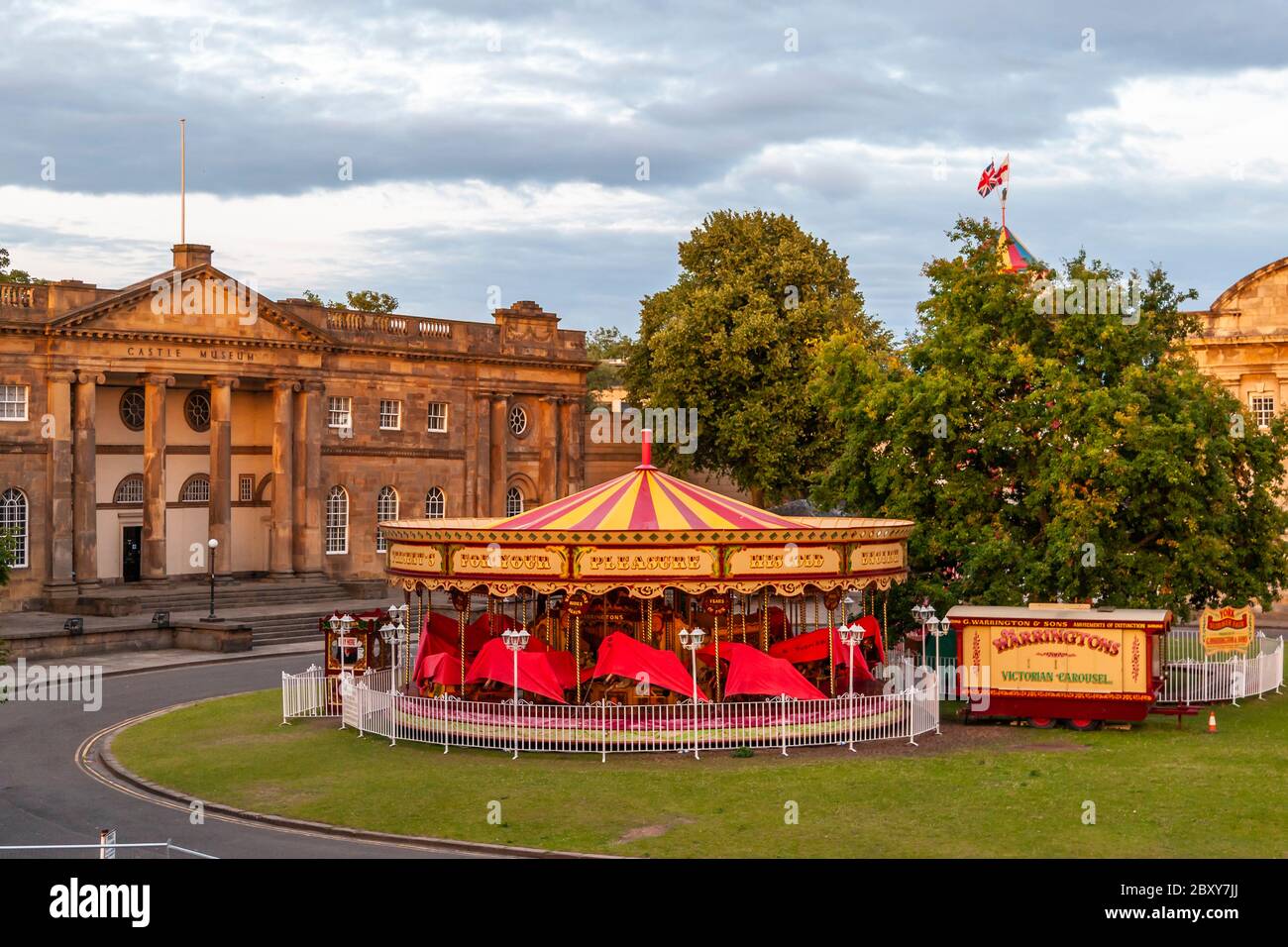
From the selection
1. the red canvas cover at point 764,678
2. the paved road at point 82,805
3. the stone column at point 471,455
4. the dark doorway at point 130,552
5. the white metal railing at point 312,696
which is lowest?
the paved road at point 82,805

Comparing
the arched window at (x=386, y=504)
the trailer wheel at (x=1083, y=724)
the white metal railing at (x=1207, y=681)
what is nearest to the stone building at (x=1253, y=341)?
the white metal railing at (x=1207, y=681)

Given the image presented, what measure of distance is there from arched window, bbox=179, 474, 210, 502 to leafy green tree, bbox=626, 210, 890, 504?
16.5m

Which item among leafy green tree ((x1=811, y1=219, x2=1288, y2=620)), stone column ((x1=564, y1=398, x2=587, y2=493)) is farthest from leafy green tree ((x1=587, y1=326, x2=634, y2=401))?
leafy green tree ((x1=811, y1=219, x2=1288, y2=620))

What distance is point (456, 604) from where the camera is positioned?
29.6 metres

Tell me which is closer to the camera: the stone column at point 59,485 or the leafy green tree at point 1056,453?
the leafy green tree at point 1056,453

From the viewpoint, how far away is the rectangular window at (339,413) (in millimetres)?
58156

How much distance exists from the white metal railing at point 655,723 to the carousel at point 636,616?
36 millimetres

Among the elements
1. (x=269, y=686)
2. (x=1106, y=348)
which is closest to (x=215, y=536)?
(x=269, y=686)

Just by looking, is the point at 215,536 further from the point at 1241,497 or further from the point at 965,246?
the point at 1241,497

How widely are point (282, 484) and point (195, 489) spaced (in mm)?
3250

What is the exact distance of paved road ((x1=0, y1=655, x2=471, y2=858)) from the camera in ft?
65.7

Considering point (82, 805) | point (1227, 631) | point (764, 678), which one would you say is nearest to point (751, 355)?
point (1227, 631)

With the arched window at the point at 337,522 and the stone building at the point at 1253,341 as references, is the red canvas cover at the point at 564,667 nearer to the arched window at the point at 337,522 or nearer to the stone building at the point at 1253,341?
the arched window at the point at 337,522

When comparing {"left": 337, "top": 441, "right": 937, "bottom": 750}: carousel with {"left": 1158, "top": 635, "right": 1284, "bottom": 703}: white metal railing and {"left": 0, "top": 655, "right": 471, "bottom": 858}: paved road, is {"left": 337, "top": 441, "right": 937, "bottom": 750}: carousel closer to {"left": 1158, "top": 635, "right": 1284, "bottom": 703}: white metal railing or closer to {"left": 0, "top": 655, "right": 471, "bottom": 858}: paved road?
{"left": 0, "top": 655, "right": 471, "bottom": 858}: paved road
